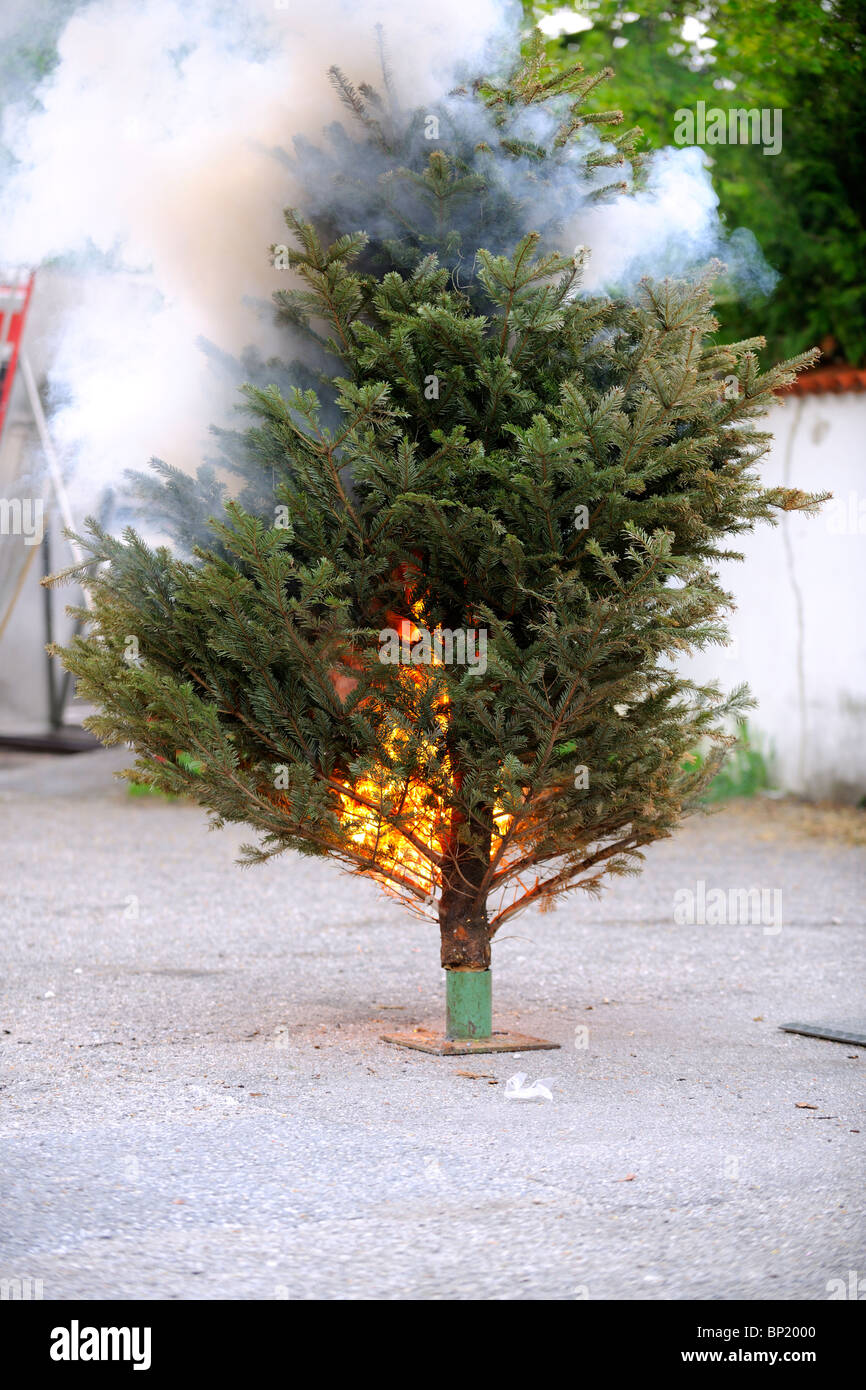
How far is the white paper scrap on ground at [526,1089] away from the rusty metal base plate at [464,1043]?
1.22ft

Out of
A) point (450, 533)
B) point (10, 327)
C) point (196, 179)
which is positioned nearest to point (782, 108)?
point (10, 327)

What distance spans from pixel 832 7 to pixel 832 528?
4599mm

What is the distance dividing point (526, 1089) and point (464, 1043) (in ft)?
2.01

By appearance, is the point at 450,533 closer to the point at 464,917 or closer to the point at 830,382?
the point at 464,917

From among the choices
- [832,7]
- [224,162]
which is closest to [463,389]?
[224,162]

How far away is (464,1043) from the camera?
224 inches

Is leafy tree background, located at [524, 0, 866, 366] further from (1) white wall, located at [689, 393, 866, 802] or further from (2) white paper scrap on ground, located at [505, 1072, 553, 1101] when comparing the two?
(2) white paper scrap on ground, located at [505, 1072, 553, 1101]

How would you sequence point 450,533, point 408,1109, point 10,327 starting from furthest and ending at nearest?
point 10,327
point 450,533
point 408,1109

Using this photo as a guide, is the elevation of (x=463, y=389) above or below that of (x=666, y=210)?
below

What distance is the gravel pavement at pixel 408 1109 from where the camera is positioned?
12.0 ft

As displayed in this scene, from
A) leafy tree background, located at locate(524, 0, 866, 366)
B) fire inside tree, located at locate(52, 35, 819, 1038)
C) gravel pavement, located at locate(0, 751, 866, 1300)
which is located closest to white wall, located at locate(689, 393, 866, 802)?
leafy tree background, located at locate(524, 0, 866, 366)

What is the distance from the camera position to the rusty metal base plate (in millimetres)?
5621
